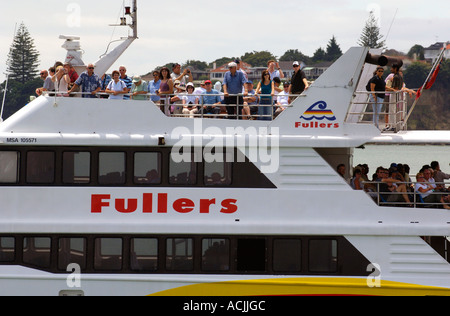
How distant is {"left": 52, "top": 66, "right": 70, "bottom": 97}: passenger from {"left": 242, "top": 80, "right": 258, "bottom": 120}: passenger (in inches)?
130

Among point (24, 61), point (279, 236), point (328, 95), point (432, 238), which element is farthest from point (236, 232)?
point (24, 61)

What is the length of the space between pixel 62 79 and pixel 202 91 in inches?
102

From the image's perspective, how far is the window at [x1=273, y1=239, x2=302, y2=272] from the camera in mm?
13477

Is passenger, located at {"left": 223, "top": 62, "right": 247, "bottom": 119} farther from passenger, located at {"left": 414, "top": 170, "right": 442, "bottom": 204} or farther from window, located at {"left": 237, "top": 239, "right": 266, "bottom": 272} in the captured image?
passenger, located at {"left": 414, "top": 170, "right": 442, "bottom": 204}

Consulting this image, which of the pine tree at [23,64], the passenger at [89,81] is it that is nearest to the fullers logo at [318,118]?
the passenger at [89,81]

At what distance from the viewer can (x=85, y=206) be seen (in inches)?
531

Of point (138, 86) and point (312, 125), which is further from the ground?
point (138, 86)

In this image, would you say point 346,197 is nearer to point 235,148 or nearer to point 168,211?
point 235,148

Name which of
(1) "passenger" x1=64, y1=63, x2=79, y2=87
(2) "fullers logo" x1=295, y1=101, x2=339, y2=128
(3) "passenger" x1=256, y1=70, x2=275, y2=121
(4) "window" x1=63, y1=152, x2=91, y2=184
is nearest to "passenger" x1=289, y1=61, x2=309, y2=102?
(3) "passenger" x1=256, y1=70, x2=275, y2=121

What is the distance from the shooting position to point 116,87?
14430 mm

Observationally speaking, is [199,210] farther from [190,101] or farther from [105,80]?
[105,80]

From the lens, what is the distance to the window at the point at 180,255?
1355 centimetres

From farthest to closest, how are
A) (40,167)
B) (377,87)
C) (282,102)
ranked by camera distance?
1. (282,102)
2. (377,87)
3. (40,167)

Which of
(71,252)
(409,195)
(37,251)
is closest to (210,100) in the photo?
(71,252)
